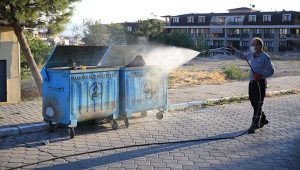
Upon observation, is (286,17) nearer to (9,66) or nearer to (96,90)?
(9,66)

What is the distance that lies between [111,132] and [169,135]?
3.84 ft

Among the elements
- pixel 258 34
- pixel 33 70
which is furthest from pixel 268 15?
pixel 33 70

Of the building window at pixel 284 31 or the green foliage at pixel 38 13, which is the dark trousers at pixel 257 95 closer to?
the green foliage at pixel 38 13

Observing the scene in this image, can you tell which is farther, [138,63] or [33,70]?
[33,70]

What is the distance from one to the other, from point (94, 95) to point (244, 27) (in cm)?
6689

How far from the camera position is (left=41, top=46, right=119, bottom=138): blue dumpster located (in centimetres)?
765

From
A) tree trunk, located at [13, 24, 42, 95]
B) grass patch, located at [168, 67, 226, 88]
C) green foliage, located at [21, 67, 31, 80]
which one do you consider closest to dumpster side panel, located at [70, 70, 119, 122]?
tree trunk, located at [13, 24, 42, 95]

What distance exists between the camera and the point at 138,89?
887 centimetres

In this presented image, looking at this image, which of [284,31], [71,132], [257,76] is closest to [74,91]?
[71,132]

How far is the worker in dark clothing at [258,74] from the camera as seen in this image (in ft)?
27.5

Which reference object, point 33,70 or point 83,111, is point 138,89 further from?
point 33,70

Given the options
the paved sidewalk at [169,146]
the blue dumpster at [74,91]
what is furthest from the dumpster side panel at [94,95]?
the paved sidewalk at [169,146]

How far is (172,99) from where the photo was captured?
40.7ft

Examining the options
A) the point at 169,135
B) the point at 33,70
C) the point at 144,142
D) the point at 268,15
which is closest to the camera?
the point at 144,142
